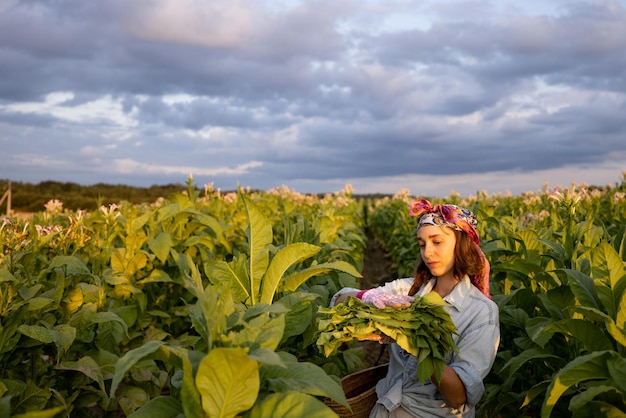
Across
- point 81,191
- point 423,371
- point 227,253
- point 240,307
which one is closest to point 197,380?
point 240,307

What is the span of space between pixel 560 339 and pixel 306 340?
1.49m

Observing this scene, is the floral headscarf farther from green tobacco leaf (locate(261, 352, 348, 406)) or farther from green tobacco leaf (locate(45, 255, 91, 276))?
green tobacco leaf (locate(45, 255, 91, 276))

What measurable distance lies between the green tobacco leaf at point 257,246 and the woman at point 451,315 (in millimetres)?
504

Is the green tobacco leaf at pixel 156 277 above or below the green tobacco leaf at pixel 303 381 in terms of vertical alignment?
below

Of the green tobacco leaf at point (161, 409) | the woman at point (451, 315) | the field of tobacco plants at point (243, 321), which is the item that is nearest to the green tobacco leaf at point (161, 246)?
the field of tobacco plants at point (243, 321)

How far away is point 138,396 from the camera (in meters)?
4.46

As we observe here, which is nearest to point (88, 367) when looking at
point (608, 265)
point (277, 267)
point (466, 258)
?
point (277, 267)

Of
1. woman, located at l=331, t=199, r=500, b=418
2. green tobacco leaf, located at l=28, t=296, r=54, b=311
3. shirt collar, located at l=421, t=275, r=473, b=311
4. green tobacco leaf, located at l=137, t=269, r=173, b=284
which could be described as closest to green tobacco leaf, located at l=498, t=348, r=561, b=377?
woman, located at l=331, t=199, r=500, b=418

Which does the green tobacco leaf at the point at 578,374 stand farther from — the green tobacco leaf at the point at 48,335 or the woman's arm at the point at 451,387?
the green tobacco leaf at the point at 48,335

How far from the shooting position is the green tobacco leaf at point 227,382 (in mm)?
1731

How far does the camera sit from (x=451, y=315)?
3.11 meters

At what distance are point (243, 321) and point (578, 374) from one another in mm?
1353

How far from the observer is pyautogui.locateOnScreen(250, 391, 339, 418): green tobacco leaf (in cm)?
177

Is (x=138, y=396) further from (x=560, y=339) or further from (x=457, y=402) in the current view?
(x=560, y=339)
